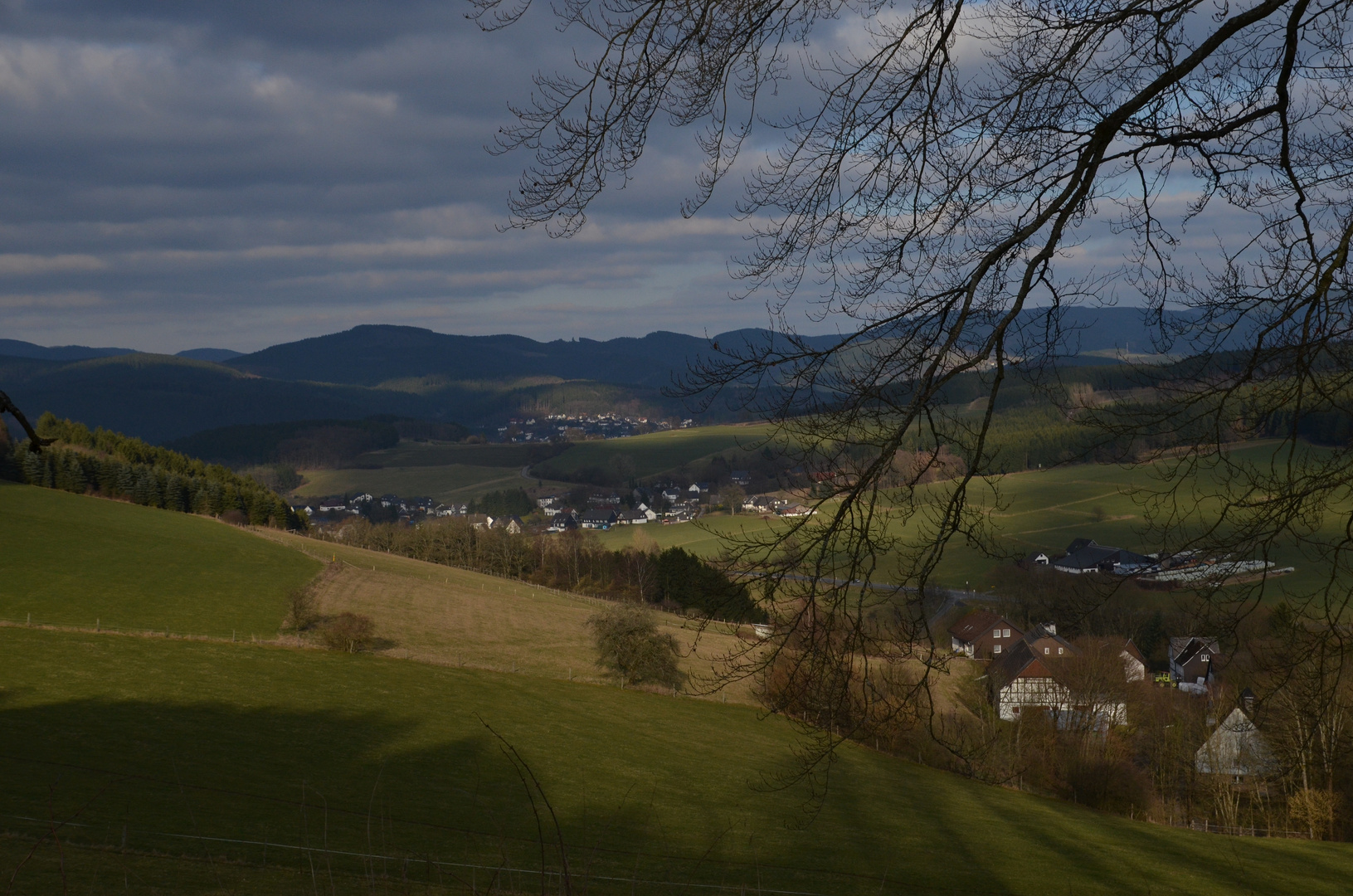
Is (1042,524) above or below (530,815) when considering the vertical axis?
above

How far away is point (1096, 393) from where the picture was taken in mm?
4910

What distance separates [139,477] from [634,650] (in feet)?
159

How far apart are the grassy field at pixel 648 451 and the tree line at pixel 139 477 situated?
58294 millimetres

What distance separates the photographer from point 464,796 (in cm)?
2048

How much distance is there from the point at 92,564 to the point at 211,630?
36.0 feet

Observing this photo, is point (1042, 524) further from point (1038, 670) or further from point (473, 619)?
point (473, 619)

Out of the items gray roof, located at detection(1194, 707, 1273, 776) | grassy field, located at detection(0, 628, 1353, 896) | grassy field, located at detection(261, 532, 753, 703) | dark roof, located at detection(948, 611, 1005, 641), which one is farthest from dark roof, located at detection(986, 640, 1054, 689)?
grassy field, located at detection(261, 532, 753, 703)

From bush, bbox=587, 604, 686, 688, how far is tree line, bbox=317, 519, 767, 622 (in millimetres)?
12615

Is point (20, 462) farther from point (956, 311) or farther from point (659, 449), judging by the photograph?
point (659, 449)

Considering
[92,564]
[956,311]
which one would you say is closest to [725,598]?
[956,311]

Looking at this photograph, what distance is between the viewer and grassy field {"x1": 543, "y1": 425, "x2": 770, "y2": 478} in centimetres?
13212

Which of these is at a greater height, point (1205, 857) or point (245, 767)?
point (245, 767)

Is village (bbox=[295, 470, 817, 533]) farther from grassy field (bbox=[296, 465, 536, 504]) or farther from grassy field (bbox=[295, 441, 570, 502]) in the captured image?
grassy field (bbox=[295, 441, 570, 502])

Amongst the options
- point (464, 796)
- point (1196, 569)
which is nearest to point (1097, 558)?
point (464, 796)
